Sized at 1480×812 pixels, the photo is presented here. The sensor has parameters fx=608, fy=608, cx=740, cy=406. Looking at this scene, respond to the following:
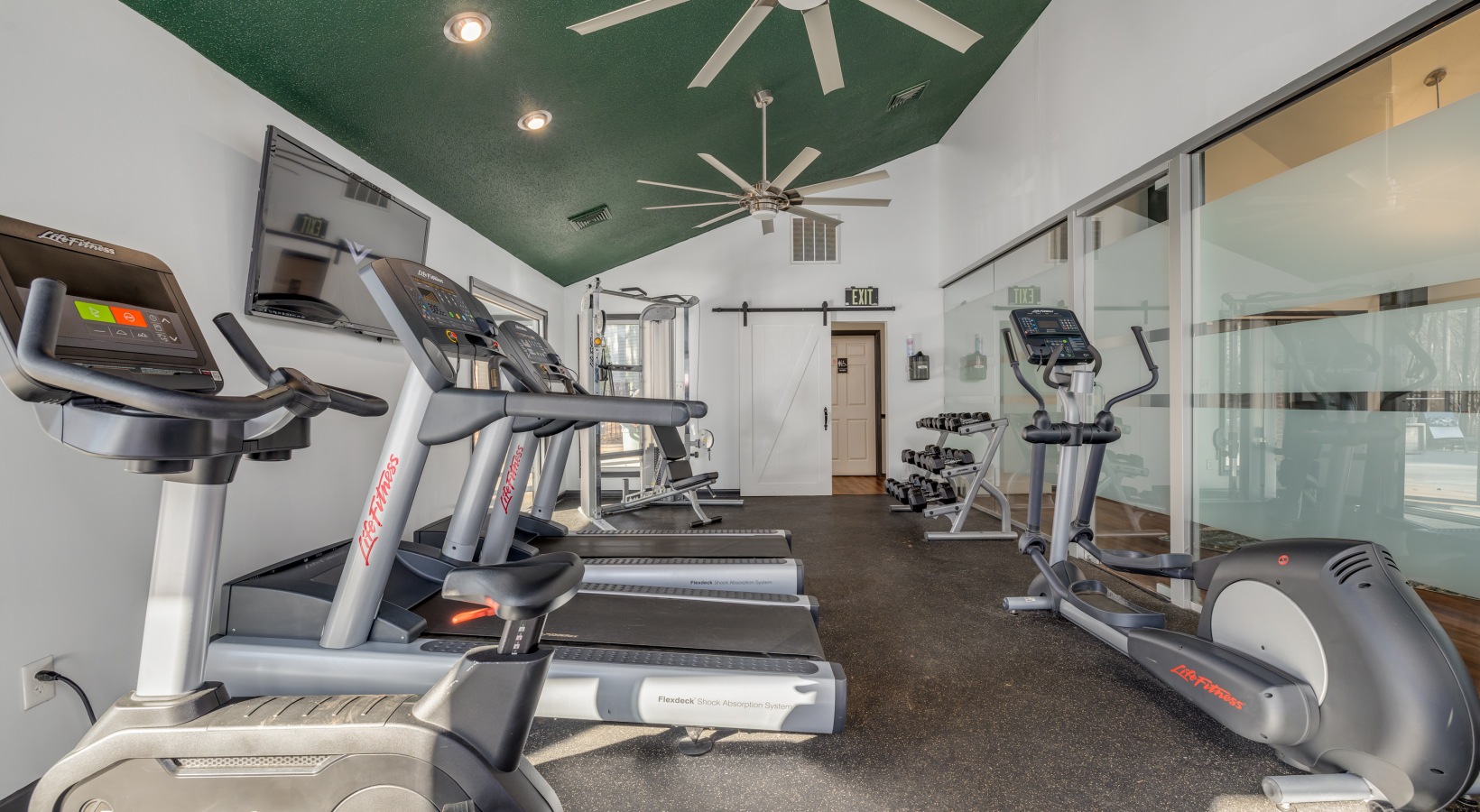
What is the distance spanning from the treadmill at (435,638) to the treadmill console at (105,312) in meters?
0.45

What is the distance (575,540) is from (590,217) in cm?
290

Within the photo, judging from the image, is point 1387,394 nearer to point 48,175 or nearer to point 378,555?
point 378,555

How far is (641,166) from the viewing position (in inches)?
183

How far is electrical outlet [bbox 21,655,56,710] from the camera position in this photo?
5.33 ft

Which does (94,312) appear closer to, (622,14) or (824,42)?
(622,14)

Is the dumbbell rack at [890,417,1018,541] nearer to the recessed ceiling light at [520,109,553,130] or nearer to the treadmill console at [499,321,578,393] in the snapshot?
the treadmill console at [499,321,578,393]

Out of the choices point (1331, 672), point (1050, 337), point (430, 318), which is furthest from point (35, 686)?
point (1050, 337)

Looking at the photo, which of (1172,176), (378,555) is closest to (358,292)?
(378,555)

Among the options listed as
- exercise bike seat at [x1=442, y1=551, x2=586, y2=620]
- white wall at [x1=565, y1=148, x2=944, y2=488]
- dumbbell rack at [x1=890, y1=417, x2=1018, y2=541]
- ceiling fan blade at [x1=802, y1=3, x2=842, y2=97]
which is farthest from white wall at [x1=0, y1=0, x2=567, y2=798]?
white wall at [x1=565, y1=148, x2=944, y2=488]

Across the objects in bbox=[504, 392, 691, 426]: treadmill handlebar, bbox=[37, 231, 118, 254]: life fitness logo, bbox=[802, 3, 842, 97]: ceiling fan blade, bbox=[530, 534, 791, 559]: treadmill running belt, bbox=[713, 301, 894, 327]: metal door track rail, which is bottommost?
bbox=[530, 534, 791, 559]: treadmill running belt

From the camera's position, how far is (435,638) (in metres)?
1.96

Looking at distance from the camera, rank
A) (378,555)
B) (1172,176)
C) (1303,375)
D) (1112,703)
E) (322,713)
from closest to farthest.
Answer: (322,713) → (378,555) → (1112,703) → (1303,375) → (1172,176)

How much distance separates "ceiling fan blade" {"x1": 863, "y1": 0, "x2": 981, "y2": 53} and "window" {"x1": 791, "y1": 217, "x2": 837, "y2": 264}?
4638 mm

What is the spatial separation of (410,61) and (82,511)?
6.81 feet
